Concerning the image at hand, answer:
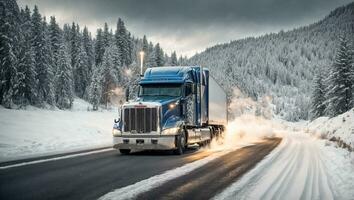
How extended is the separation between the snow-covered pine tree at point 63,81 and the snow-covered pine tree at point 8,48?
23165mm

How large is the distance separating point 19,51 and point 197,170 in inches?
1840

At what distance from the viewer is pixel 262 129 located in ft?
149

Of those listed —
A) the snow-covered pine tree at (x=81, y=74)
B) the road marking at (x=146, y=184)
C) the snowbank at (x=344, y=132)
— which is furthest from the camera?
the snow-covered pine tree at (x=81, y=74)

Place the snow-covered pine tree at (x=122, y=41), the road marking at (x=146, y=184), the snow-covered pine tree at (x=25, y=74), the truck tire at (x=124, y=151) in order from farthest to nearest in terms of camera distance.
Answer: the snow-covered pine tree at (x=122, y=41) < the snow-covered pine tree at (x=25, y=74) < the truck tire at (x=124, y=151) < the road marking at (x=146, y=184)

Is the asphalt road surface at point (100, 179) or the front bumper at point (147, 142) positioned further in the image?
the front bumper at point (147, 142)

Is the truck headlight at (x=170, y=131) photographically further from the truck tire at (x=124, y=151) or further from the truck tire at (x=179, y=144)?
the truck tire at (x=124, y=151)

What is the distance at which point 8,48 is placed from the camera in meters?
49.6

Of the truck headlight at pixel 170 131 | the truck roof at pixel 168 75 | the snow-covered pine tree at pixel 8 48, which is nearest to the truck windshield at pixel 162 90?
the truck roof at pixel 168 75

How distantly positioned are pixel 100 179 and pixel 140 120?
7399 millimetres

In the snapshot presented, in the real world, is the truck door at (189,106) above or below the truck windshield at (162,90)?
below

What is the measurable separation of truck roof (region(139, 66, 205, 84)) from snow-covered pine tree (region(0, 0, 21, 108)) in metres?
35.4

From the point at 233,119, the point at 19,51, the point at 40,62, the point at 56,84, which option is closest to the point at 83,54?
the point at 56,84

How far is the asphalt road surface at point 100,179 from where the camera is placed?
812cm

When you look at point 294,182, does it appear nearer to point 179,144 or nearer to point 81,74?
point 179,144
